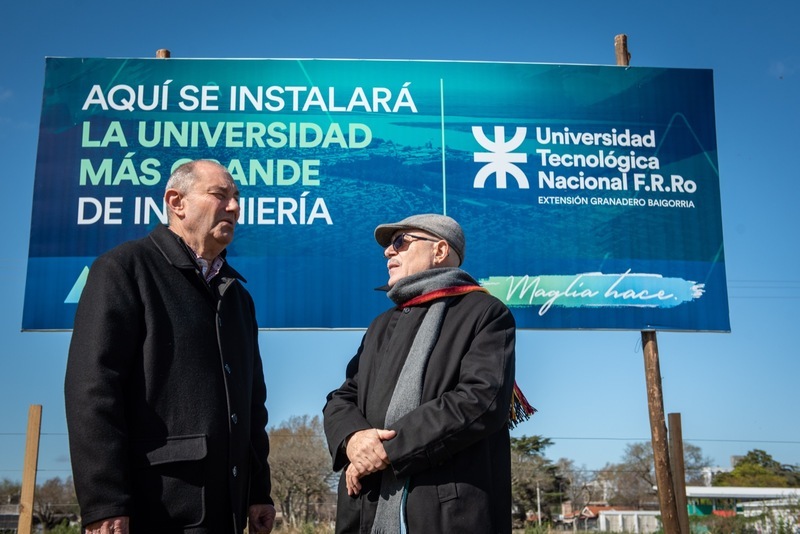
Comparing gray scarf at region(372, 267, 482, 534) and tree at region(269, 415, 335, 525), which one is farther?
tree at region(269, 415, 335, 525)

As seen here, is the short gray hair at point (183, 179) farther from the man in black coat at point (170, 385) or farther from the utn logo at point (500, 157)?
the utn logo at point (500, 157)

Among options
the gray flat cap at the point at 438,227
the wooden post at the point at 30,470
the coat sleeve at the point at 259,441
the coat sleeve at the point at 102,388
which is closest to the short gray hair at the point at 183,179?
the coat sleeve at the point at 102,388

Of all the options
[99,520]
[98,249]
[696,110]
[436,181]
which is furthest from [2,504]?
[99,520]

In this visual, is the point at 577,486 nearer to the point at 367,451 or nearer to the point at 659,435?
the point at 659,435

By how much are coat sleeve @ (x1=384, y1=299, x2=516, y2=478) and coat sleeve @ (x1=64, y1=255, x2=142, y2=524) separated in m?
0.81

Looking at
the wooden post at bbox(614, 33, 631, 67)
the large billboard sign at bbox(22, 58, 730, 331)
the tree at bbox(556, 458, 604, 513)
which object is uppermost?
the wooden post at bbox(614, 33, 631, 67)

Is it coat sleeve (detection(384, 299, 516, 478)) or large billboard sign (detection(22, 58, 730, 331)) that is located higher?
large billboard sign (detection(22, 58, 730, 331))

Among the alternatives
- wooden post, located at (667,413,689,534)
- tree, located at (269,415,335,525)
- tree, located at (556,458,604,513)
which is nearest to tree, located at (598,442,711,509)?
tree, located at (556,458,604,513)

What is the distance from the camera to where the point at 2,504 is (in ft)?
62.2

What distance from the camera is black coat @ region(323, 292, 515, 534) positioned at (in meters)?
2.48

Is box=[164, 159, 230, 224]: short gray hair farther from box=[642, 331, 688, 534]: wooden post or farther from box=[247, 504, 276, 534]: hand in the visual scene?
box=[642, 331, 688, 534]: wooden post

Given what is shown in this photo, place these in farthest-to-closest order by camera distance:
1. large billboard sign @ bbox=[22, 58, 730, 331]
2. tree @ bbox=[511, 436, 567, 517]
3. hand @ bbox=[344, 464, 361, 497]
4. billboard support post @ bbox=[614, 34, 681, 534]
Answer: tree @ bbox=[511, 436, 567, 517] < large billboard sign @ bbox=[22, 58, 730, 331] < billboard support post @ bbox=[614, 34, 681, 534] < hand @ bbox=[344, 464, 361, 497]

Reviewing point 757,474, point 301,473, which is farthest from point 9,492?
point 757,474

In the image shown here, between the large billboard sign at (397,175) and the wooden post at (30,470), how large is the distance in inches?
27.8
